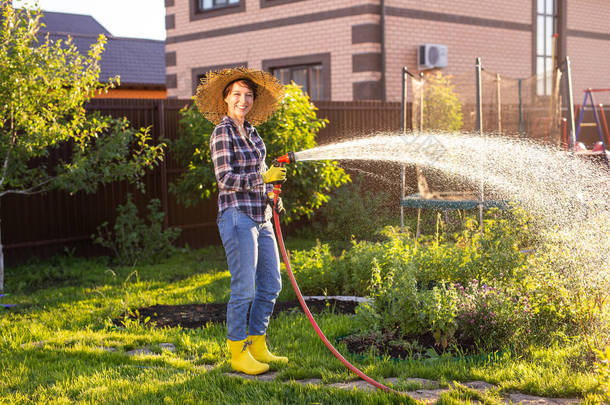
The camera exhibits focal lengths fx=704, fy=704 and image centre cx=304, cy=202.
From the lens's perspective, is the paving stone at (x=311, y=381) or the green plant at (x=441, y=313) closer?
the paving stone at (x=311, y=381)

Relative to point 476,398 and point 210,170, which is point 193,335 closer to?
point 476,398

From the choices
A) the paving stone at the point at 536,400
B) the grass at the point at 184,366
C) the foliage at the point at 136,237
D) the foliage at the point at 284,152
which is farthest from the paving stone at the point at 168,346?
the foliage at the point at 136,237

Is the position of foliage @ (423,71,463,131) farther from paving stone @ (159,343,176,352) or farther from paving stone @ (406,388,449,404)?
paving stone @ (406,388,449,404)

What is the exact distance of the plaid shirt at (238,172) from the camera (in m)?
4.34

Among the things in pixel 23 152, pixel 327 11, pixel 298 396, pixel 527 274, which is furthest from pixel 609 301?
pixel 327 11

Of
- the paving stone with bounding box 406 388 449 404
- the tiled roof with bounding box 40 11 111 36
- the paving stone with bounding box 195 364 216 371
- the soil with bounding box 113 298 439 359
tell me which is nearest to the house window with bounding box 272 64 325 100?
the soil with bounding box 113 298 439 359

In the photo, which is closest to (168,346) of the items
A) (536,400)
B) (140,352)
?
(140,352)

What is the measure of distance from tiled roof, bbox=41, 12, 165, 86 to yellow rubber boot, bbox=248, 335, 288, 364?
72.9 feet

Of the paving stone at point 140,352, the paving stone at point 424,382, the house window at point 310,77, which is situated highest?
the house window at point 310,77

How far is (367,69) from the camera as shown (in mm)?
14469

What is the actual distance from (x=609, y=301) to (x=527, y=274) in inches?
29.2

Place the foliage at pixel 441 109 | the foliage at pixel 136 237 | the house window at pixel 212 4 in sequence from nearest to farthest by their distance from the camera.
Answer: the foliage at pixel 136 237
the foliage at pixel 441 109
the house window at pixel 212 4

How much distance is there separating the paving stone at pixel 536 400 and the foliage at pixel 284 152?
5097 mm

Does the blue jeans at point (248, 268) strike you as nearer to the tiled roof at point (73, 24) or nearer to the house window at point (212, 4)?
the house window at point (212, 4)
